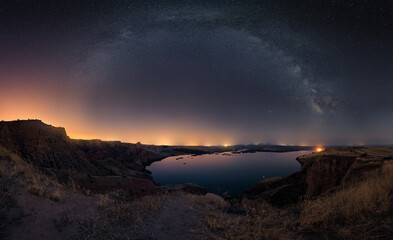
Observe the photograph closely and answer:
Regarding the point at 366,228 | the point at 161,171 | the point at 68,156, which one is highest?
the point at 366,228

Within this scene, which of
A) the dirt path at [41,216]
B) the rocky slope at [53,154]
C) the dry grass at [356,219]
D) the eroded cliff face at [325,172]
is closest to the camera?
the dry grass at [356,219]

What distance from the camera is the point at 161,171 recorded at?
3093 inches

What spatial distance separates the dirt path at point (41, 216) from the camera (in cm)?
386

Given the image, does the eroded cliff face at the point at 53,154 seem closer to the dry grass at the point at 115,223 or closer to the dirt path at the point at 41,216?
the dirt path at the point at 41,216

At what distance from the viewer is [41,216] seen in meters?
4.48

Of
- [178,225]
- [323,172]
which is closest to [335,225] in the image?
[178,225]

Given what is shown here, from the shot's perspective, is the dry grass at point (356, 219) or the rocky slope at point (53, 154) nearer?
the dry grass at point (356, 219)

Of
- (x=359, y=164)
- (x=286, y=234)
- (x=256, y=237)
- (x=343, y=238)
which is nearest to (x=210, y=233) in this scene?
(x=256, y=237)

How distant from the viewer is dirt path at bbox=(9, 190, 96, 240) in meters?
3.86

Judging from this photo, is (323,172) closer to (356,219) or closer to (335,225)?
(356,219)

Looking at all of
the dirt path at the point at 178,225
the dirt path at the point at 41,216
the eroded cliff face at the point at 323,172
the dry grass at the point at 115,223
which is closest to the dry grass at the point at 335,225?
the dirt path at the point at 178,225

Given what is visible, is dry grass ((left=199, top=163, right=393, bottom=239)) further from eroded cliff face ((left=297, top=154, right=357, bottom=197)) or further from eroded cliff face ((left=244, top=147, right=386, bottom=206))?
eroded cliff face ((left=297, top=154, right=357, bottom=197))

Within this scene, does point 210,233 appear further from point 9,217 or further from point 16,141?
point 16,141

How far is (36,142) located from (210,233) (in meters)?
32.4
